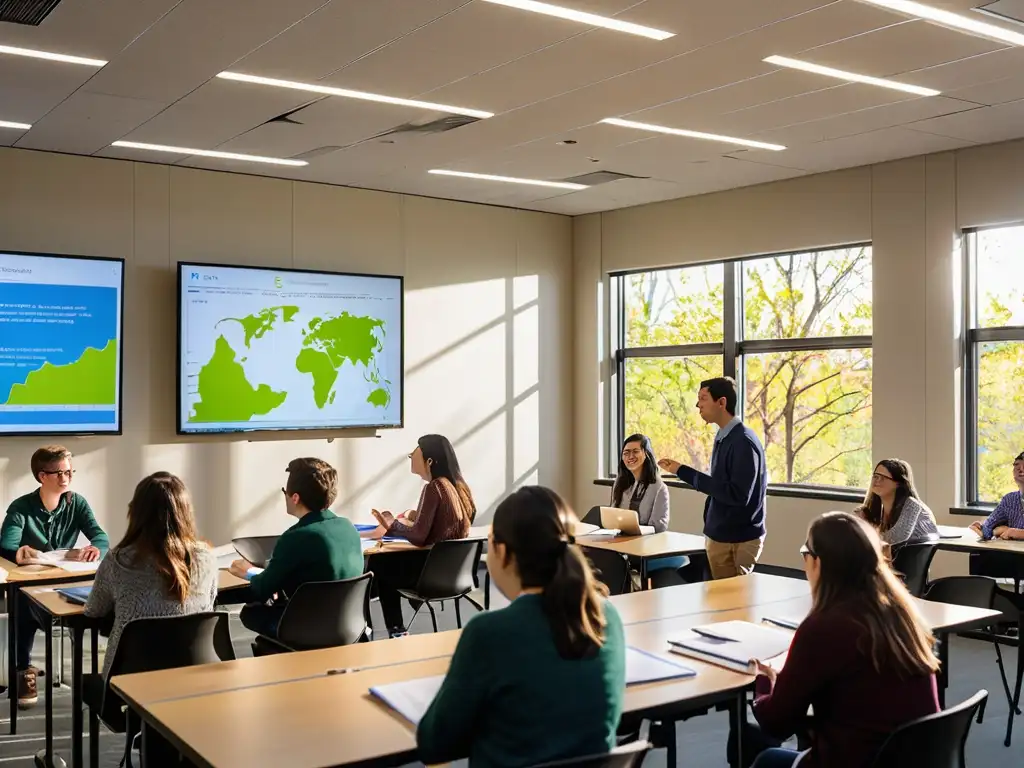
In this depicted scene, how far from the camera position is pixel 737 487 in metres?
5.23

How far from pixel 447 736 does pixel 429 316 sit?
6850 mm

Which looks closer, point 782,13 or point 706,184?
point 782,13

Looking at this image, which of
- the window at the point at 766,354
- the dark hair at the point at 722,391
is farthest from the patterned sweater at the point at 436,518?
the window at the point at 766,354

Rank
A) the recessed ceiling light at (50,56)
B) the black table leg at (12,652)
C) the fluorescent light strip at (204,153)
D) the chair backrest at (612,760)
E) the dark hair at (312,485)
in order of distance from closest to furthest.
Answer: the chair backrest at (612,760)
the dark hair at (312,485)
the black table leg at (12,652)
the recessed ceiling light at (50,56)
the fluorescent light strip at (204,153)

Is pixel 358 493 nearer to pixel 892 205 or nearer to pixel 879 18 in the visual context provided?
pixel 892 205

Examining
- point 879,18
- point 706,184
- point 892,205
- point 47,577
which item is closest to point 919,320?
point 892,205

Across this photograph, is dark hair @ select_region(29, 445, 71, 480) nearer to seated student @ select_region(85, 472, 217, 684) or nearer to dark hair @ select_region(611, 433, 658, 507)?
seated student @ select_region(85, 472, 217, 684)

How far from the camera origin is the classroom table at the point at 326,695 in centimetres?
222

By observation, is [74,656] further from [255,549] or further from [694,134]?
[694,134]

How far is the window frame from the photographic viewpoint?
25.7ft

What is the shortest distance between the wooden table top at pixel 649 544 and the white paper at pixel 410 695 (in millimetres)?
2602

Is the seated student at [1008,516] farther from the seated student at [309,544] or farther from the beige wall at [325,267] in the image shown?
the beige wall at [325,267]

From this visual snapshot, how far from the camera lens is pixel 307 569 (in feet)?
13.2

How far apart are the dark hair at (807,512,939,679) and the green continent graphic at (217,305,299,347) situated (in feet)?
19.1
